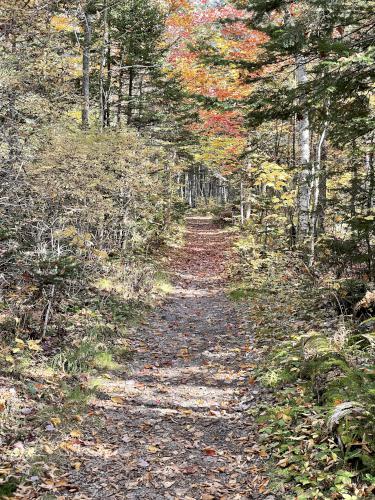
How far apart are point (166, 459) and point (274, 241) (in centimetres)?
1172

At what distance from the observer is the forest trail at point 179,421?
4359 mm

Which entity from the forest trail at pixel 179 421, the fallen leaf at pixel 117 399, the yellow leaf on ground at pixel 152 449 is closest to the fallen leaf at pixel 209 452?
the forest trail at pixel 179 421

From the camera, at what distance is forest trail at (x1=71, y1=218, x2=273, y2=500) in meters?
4.36

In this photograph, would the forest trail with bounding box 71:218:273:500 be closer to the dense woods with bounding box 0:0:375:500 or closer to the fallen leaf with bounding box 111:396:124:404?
the fallen leaf with bounding box 111:396:124:404

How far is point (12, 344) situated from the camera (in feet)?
20.5

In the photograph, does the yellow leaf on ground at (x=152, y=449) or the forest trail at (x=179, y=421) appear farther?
the yellow leaf on ground at (x=152, y=449)

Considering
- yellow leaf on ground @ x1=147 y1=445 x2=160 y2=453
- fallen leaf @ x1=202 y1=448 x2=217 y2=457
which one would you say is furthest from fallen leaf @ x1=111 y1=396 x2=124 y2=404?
fallen leaf @ x1=202 y1=448 x2=217 y2=457

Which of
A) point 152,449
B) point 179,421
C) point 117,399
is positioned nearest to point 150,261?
point 117,399

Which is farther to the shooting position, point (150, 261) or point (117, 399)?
→ point (150, 261)

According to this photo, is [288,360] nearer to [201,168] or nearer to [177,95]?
[177,95]

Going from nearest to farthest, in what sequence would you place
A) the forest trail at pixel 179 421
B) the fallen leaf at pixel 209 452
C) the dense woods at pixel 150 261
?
the forest trail at pixel 179 421 < the dense woods at pixel 150 261 < the fallen leaf at pixel 209 452

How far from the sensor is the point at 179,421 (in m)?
5.62

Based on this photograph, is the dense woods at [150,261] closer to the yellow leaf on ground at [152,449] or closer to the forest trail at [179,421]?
the forest trail at [179,421]

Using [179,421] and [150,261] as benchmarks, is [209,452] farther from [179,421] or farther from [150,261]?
[150,261]
